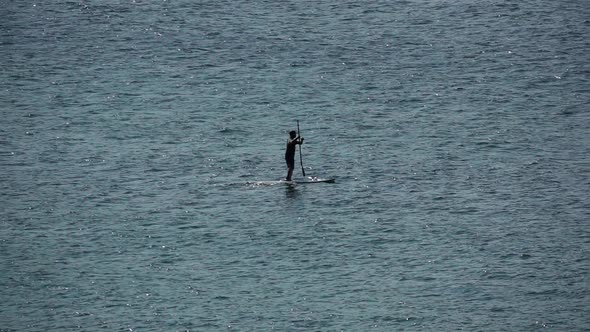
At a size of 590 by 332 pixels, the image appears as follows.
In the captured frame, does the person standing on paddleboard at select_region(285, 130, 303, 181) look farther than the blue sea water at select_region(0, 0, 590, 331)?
Yes

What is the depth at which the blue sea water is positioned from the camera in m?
54.3

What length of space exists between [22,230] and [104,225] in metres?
3.46

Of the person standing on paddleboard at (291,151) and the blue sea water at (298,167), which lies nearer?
the blue sea water at (298,167)

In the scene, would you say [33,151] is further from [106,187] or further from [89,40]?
[89,40]

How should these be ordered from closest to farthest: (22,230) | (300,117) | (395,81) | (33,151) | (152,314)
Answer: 1. (152,314)
2. (22,230)
3. (33,151)
4. (300,117)
5. (395,81)

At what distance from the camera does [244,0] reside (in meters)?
111

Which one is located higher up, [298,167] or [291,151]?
[291,151]

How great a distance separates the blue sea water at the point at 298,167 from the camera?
54.3m

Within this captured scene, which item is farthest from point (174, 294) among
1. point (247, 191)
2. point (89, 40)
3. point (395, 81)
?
point (89, 40)

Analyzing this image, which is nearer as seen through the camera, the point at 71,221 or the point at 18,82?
the point at 71,221

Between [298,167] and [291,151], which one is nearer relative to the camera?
[291,151]

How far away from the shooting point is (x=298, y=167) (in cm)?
7238

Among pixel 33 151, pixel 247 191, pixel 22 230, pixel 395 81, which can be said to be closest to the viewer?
pixel 22 230

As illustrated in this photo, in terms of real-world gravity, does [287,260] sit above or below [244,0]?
above
